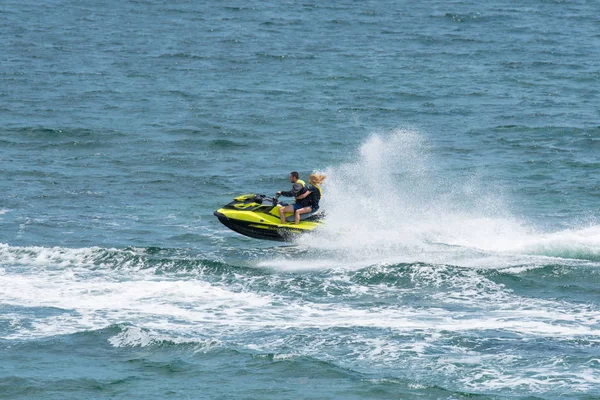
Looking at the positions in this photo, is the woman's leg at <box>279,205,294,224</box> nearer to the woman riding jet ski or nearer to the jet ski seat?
the woman riding jet ski

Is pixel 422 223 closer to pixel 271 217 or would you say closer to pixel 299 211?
pixel 299 211

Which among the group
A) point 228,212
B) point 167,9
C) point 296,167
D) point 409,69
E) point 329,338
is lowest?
point 329,338

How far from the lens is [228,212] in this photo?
23.3 m

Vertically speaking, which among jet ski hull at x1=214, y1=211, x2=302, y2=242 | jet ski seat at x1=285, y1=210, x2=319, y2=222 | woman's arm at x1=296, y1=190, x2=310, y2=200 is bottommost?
jet ski hull at x1=214, y1=211, x2=302, y2=242

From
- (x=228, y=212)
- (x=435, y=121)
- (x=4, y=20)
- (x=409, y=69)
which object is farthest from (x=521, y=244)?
(x=4, y=20)

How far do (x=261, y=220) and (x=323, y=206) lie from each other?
3.10 metres

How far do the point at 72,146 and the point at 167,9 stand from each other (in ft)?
86.4

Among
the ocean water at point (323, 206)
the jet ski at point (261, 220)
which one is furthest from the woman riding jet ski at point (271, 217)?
the ocean water at point (323, 206)

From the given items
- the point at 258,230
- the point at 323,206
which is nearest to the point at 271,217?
the point at 258,230

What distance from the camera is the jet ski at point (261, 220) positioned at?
76.4ft

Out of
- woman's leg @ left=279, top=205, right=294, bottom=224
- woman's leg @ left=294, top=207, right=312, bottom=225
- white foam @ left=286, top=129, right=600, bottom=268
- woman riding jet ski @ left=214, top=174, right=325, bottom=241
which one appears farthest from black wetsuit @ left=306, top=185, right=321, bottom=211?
white foam @ left=286, top=129, right=600, bottom=268

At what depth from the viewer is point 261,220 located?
23.3 m

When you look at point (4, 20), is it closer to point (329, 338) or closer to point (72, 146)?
point (72, 146)

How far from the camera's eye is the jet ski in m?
23.3
